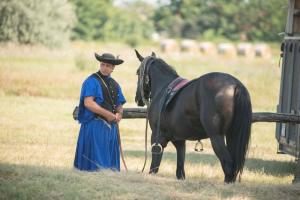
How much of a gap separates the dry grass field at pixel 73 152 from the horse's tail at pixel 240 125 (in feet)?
1.43

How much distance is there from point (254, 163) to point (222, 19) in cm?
6772

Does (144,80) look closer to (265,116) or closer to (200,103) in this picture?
(200,103)

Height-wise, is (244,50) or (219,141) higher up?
(219,141)

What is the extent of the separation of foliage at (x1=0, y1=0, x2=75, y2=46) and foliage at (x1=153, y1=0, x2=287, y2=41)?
3552 cm

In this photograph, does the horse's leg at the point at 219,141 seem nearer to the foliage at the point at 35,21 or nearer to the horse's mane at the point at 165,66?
the horse's mane at the point at 165,66

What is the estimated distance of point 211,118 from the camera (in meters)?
9.09

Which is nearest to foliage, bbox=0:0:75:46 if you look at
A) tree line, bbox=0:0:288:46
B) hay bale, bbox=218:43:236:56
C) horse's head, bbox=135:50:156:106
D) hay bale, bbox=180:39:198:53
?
hay bale, bbox=180:39:198:53

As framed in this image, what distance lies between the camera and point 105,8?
74.5 metres

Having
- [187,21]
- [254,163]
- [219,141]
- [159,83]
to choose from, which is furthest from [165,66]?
[187,21]

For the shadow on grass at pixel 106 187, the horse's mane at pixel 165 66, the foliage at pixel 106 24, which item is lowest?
the foliage at pixel 106 24

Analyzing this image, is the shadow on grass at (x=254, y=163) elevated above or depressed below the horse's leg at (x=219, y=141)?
below

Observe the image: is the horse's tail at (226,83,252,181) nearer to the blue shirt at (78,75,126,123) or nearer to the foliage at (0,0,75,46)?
the blue shirt at (78,75,126,123)

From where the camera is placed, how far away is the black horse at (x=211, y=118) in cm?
908

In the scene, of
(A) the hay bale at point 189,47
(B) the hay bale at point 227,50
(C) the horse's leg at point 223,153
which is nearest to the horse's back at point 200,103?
(C) the horse's leg at point 223,153
